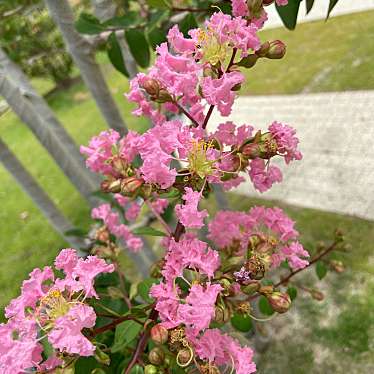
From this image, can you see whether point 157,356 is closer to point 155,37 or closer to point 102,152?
point 102,152

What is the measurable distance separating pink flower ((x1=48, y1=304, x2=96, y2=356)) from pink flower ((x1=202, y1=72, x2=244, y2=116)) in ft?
1.00

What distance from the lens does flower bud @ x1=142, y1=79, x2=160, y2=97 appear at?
63 centimetres

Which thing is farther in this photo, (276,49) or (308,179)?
(308,179)

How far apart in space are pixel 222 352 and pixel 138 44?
75 centimetres

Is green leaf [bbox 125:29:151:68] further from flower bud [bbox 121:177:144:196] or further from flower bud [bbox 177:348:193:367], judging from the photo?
flower bud [bbox 177:348:193:367]

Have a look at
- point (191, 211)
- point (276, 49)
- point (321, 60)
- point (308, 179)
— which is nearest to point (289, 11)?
point (276, 49)

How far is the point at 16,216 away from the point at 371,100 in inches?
73.8

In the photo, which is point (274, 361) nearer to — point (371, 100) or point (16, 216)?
point (371, 100)

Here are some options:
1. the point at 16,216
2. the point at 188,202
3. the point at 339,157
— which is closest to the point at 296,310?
the point at 339,157

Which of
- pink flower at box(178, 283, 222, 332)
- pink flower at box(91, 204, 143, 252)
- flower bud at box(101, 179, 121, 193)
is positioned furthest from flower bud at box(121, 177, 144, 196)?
pink flower at box(91, 204, 143, 252)

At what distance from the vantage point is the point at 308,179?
7.31 ft

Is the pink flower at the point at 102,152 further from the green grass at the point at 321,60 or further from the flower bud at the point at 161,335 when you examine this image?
the green grass at the point at 321,60

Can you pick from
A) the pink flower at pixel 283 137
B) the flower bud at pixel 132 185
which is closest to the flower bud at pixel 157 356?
the flower bud at pixel 132 185

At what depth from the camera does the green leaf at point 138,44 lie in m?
1.07
